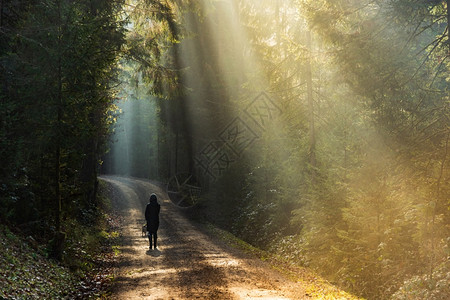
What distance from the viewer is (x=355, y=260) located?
11133 millimetres

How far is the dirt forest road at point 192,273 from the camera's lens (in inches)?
358

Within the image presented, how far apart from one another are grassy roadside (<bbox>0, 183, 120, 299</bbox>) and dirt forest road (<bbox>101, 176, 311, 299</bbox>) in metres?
0.61

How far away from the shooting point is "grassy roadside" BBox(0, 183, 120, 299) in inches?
305

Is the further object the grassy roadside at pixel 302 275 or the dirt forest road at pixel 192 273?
the grassy roadside at pixel 302 275

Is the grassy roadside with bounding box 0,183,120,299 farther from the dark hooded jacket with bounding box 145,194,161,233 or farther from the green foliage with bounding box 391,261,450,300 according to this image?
the green foliage with bounding box 391,261,450,300

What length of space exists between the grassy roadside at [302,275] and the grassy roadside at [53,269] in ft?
17.3

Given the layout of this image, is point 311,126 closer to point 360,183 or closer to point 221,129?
point 360,183

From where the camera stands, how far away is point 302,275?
11742 mm

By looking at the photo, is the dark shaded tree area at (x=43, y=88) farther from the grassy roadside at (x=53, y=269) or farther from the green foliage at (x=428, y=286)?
the green foliage at (x=428, y=286)

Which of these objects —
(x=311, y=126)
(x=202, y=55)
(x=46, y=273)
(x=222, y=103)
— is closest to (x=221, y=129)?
(x=222, y=103)

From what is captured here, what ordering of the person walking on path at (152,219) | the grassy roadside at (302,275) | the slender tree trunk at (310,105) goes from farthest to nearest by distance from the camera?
the slender tree trunk at (310,105) → the person walking on path at (152,219) → the grassy roadside at (302,275)

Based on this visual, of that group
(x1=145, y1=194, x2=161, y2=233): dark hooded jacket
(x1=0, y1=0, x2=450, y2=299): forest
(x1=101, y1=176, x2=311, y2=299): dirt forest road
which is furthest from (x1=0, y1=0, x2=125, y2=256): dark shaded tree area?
(x1=145, y1=194, x2=161, y2=233): dark hooded jacket

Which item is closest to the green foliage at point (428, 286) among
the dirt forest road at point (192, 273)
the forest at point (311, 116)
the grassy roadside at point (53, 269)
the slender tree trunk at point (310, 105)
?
the forest at point (311, 116)

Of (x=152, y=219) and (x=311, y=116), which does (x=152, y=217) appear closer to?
(x=152, y=219)
